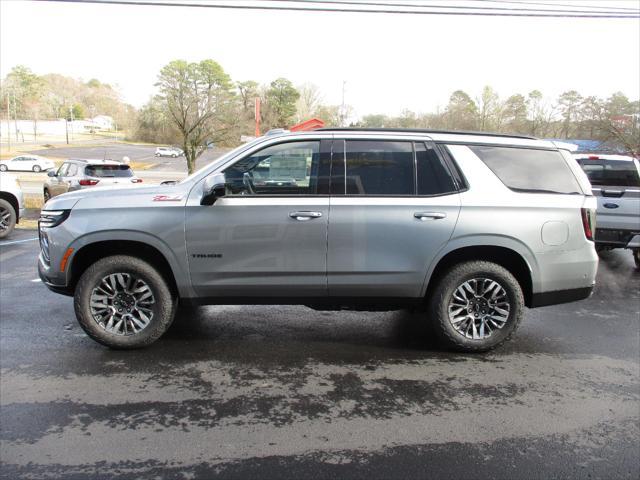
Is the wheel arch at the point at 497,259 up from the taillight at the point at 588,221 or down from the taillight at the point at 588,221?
down

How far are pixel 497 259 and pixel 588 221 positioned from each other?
0.89m

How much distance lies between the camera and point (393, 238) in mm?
4398

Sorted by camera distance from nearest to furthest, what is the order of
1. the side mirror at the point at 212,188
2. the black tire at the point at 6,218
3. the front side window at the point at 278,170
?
the side mirror at the point at 212,188 < the front side window at the point at 278,170 < the black tire at the point at 6,218

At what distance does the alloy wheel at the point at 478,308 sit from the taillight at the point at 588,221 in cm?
95

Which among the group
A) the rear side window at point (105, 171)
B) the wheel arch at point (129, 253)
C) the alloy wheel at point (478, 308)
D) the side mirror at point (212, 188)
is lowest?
the alloy wheel at point (478, 308)

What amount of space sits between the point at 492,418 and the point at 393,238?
5.43 feet

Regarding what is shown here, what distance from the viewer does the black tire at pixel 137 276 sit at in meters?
4.43

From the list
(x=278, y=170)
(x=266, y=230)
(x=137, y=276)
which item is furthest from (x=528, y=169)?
(x=137, y=276)

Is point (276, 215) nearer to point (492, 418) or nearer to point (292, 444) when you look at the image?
point (292, 444)

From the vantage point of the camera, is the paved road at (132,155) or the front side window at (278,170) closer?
the front side window at (278,170)

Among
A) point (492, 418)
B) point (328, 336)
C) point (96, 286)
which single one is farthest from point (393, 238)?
point (96, 286)

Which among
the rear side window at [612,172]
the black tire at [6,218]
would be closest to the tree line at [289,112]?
the black tire at [6,218]

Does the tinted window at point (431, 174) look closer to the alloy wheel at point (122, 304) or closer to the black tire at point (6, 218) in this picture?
the alloy wheel at point (122, 304)

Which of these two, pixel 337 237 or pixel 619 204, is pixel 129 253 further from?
pixel 619 204
